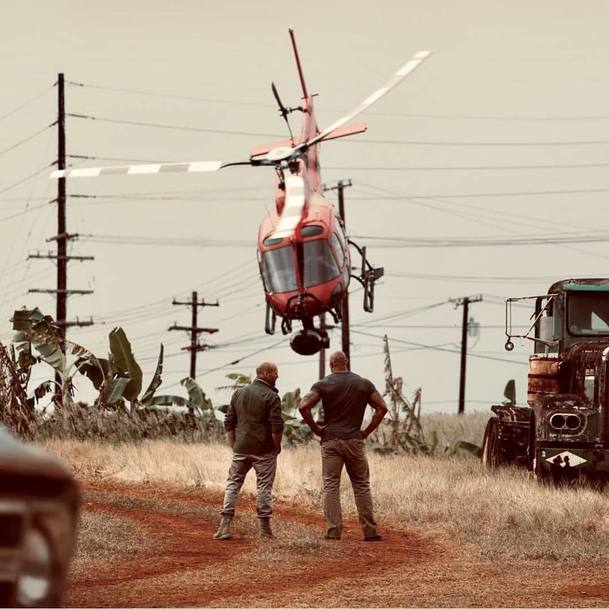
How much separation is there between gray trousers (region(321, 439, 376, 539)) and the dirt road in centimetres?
23

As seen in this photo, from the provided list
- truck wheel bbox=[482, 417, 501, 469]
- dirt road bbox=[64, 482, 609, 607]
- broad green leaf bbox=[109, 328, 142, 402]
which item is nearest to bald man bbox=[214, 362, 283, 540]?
dirt road bbox=[64, 482, 609, 607]

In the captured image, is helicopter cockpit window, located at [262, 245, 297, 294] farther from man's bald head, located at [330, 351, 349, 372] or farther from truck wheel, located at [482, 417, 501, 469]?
man's bald head, located at [330, 351, 349, 372]

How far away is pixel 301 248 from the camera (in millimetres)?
27812

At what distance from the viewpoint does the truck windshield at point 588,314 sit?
20234 millimetres

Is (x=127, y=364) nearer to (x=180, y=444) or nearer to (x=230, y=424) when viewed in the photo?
(x=180, y=444)

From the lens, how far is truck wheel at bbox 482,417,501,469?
22.9 metres

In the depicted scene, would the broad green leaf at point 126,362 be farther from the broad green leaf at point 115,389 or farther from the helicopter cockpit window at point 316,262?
the helicopter cockpit window at point 316,262

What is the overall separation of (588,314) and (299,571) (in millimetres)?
9920

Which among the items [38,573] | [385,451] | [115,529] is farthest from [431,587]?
[385,451]

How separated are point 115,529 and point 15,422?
18289 millimetres

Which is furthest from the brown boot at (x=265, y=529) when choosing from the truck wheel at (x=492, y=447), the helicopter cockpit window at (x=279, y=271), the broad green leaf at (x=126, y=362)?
the broad green leaf at (x=126, y=362)

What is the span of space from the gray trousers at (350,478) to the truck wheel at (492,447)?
8427mm

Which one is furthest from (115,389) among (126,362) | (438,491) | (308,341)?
(438,491)

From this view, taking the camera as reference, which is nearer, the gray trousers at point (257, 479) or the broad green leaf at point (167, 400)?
the gray trousers at point (257, 479)
